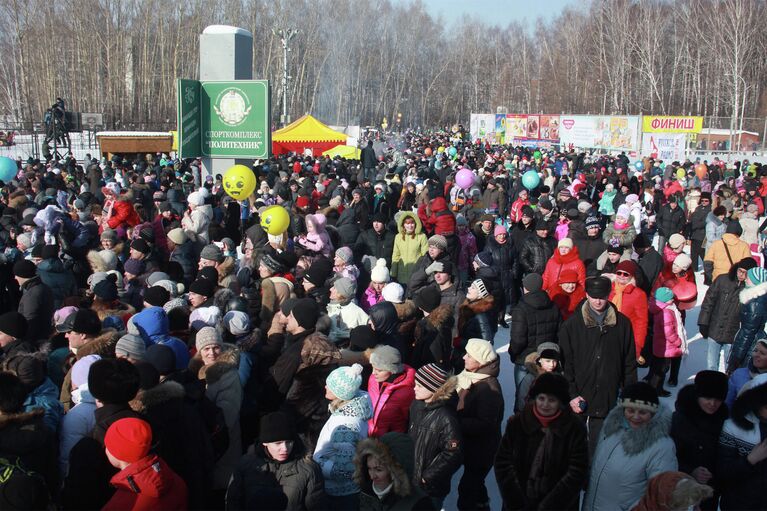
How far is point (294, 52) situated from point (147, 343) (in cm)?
5382

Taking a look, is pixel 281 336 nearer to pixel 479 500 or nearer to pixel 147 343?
pixel 147 343

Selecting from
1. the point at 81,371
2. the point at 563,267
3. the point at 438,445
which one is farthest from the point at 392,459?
the point at 563,267

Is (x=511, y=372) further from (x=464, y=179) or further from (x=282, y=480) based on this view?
(x=464, y=179)

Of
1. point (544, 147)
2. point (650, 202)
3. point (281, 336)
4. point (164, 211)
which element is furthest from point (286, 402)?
point (544, 147)

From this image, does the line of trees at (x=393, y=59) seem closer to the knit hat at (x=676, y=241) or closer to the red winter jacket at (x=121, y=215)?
the red winter jacket at (x=121, y=215)

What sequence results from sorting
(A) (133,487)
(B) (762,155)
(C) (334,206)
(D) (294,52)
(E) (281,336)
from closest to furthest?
(A) (133,487) < (E) (281,336) < (C) (334,206) < (B) (762,155) < (D) (294,52)

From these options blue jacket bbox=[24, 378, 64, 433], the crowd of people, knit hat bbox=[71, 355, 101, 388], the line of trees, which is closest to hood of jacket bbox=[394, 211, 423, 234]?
the crowd of people

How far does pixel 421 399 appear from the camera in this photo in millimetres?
3762

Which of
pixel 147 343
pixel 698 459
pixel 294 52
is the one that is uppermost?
pixel 294 52

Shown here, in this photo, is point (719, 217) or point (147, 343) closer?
point (147, 343)

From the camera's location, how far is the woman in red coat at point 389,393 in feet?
13.1

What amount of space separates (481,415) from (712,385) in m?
1.18

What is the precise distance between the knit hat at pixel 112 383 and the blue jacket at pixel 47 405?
408 millimetres

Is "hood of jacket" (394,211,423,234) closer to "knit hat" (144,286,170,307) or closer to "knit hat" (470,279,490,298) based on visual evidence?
"knit hat" (470,279,490,298)
